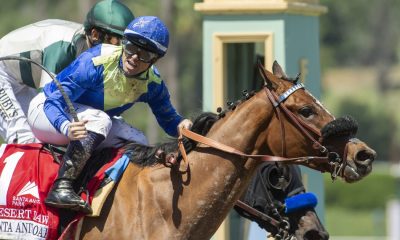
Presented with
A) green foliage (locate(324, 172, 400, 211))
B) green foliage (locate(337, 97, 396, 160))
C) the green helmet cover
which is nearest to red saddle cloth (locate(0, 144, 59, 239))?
the green helmet cover

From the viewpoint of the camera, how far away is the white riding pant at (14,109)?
24.4 ft

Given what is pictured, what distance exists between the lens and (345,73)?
58.8m

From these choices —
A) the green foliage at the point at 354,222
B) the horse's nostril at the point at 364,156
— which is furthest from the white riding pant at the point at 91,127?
the green foliage at the point at 354,222

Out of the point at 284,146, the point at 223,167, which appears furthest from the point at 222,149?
the point at 284,146

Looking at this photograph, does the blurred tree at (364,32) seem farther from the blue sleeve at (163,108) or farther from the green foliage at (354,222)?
the blue sleeve at (163,108)

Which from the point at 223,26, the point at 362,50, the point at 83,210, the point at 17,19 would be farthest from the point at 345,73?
the point at 83,210

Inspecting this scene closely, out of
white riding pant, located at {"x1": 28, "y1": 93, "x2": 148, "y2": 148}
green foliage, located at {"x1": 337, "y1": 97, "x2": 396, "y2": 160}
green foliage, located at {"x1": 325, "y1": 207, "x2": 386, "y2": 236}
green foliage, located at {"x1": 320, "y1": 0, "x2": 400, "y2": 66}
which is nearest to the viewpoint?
white riding pant, located at {"x1": 28, "y1": 93, "x2": 148, "y2": 148}

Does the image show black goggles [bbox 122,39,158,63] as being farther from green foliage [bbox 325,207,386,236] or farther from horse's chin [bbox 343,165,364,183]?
green foliage [bbox 325,207,386,236]

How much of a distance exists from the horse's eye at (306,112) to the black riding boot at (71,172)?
1.21 meters

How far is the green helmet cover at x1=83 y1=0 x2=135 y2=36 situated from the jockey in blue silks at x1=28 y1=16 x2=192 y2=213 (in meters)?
0.57

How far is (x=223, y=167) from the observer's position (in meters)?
6.52

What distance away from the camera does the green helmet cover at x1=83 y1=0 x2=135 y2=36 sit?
291 inches

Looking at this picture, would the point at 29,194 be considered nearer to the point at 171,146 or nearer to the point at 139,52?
the point at 171,146

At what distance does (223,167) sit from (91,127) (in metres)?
0.82
